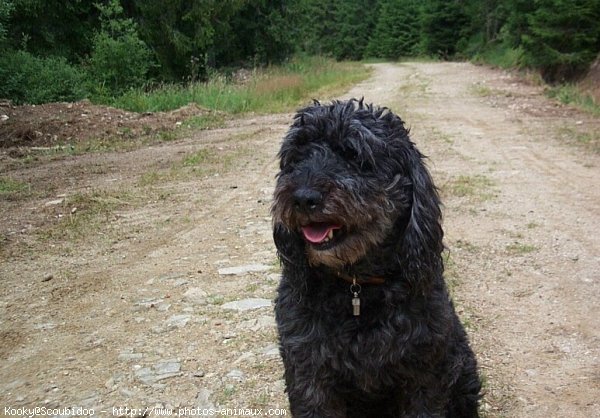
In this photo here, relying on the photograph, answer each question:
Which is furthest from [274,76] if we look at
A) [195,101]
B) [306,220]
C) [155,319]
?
[306,220]

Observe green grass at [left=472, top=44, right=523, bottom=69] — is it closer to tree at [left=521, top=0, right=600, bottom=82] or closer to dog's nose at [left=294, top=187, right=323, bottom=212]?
tree at [left=521, top=0, right=600, bottom=82]

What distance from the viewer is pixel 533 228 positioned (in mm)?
6488

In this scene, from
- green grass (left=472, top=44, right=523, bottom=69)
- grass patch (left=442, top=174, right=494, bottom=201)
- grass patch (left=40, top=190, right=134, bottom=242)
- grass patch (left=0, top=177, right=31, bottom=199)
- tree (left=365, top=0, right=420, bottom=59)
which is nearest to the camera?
grass patch (left=40, top=190, right=134, bottom=242)

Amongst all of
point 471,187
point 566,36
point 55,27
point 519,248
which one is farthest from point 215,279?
point 55,27

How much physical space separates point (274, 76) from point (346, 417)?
1863 cm

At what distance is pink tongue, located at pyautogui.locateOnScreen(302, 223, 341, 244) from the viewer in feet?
9.33

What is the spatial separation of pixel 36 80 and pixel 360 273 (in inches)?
588

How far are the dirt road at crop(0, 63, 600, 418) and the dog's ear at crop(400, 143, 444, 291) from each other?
120 centimetres

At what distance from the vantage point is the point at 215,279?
5320 millimetres

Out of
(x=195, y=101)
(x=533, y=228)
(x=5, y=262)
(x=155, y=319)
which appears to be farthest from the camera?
(x=195, y=101)

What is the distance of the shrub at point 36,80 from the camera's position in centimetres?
1512

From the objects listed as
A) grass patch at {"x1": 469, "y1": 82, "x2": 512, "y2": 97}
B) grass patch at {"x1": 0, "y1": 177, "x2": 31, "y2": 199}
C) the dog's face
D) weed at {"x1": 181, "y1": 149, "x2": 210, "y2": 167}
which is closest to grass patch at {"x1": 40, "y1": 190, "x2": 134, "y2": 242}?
grass patch at {"x1": 0, "y1": 177, "x2": 31, "y2": 199}

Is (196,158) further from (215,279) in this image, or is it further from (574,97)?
(574,97)

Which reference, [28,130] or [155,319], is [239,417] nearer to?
[155,319]
